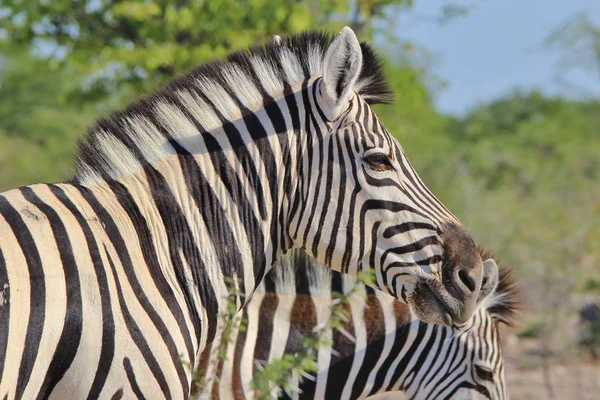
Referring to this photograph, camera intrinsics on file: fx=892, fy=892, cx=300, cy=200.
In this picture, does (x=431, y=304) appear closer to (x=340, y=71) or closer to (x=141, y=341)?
(x=340, y=71)

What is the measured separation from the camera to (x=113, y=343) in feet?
9.20

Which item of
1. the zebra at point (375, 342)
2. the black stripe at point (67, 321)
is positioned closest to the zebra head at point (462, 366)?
the zebra at point (375, 342)

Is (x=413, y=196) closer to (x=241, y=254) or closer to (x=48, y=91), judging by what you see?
(x=241, y=254)

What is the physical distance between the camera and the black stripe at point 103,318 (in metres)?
2.77

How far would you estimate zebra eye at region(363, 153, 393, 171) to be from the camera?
3.35 m

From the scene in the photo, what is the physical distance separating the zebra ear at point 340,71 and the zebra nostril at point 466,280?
747 mm

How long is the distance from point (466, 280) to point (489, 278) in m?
1.44

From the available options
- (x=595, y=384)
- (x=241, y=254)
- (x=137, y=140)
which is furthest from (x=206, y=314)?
(x=595, y=384)

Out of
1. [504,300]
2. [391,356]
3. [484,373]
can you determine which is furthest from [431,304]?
[504,300]

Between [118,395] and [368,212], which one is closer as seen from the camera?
[118,395]

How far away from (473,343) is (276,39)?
6.84 feet

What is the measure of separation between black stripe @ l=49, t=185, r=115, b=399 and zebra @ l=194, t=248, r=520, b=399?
172cm

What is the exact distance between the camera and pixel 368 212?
332 centimetres

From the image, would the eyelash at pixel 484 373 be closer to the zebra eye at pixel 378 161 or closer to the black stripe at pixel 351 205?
the black stripe at pixel 351 205
